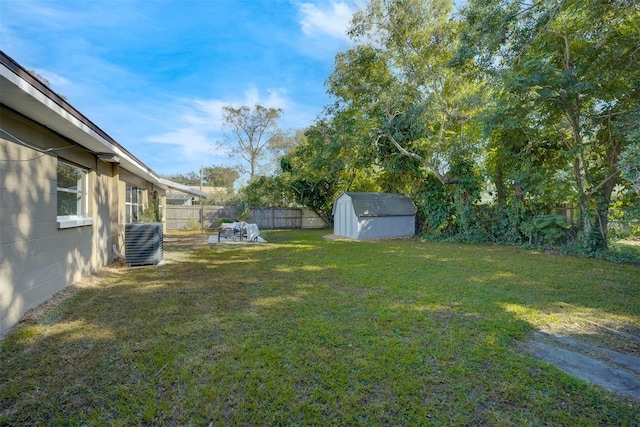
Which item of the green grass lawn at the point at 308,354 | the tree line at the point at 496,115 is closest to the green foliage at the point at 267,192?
the tree line at the point at 496,115

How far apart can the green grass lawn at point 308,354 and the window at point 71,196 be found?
3.93ft

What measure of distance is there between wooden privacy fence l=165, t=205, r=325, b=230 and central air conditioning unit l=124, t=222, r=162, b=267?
11303 mm

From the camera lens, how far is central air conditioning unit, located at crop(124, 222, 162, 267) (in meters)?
6.68

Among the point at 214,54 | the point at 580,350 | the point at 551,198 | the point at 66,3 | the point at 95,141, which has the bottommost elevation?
the point at 580,350

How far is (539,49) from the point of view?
834cm

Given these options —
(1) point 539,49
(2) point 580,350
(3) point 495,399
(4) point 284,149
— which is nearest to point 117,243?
(3) point 495,399

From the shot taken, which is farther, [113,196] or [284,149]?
[284,149]

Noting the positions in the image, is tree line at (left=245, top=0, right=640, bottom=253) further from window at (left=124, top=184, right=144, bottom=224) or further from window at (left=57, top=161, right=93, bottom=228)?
window at (left=124, top=184, right=144, bottom=224)

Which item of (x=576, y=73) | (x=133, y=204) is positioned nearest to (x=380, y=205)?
(x=576, y=73)

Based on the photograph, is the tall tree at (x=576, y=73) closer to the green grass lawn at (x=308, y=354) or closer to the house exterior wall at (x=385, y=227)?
the green grass lawn at (x=308, y=354)

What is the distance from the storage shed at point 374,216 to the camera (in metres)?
13.2

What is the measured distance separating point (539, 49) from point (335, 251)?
801cm

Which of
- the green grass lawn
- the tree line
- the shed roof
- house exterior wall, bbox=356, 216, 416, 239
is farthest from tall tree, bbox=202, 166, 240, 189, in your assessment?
the green grass lawn

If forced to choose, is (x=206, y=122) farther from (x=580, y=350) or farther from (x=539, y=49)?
(x=580, y=350)
